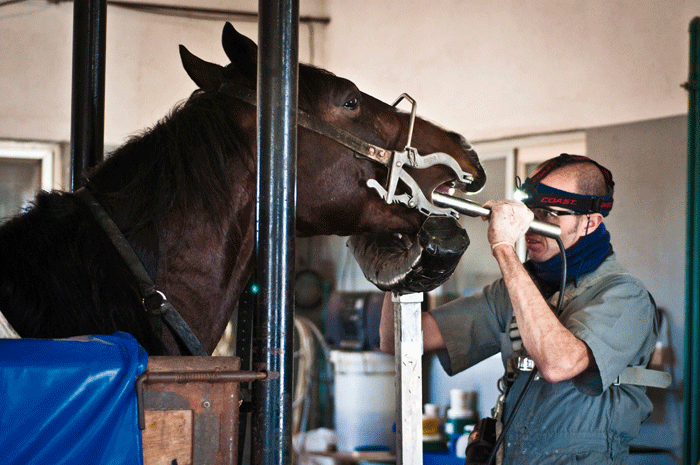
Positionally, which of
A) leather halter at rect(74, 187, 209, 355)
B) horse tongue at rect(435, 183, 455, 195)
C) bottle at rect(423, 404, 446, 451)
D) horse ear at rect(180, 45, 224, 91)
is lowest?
bottle at rect(423, 404, 446, 451)

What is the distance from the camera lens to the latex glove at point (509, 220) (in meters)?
1.59

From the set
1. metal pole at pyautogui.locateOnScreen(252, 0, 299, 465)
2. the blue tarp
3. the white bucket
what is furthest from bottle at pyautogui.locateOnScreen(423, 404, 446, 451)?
the blue tarp

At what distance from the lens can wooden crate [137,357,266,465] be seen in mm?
764

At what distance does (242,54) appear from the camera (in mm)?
1301

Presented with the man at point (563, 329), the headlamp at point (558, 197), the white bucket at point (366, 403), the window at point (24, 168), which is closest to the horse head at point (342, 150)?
the man at point (563, 329)

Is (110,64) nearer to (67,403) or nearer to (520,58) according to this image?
(520,58)

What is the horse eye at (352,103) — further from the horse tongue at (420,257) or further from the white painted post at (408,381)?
the white painted post at (408,381)

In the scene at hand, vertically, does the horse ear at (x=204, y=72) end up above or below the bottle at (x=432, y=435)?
above

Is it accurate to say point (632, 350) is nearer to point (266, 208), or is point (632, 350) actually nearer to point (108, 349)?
point (266, 208)

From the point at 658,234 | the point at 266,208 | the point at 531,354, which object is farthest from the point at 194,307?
the point at 658,234

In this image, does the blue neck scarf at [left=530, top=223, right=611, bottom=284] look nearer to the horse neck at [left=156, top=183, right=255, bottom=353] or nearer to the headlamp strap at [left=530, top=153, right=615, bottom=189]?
the headlamp strap at [left=530, top=153, right=615, bottom=189]

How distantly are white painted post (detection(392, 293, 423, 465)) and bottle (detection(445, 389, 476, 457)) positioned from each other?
2172 mm

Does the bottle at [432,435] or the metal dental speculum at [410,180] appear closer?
the metal dental speculum at [410,180]

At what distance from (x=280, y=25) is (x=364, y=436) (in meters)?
3.33
